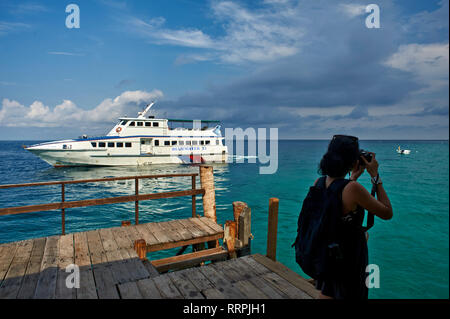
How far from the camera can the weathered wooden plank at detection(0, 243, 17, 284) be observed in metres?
4.02

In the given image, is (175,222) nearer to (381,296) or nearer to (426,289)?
(381,296)

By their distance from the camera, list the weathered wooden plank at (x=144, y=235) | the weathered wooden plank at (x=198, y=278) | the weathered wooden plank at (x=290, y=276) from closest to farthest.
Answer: the weathered wooden plank at (x=290, y=276) → the weathered wooden plank at (x=198, y=278) → the weathered wooden plank at (x=144, y=235)

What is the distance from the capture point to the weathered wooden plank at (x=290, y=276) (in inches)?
130

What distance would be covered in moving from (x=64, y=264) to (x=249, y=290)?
9.81ft

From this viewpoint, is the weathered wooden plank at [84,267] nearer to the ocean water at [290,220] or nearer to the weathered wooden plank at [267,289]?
the weathered wooden plank at [267,289]

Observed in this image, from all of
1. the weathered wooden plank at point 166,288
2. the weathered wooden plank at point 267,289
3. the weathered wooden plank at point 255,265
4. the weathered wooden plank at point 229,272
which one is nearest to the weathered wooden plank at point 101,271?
the weathered wooden plank at point 166,288

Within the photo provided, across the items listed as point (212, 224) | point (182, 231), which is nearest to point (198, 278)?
point (182, 231)

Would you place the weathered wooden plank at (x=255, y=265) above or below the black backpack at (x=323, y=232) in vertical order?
below

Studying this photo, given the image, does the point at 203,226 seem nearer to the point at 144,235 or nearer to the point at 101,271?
the point at 144,235

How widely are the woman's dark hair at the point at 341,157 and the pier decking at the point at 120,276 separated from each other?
6.09 ft
